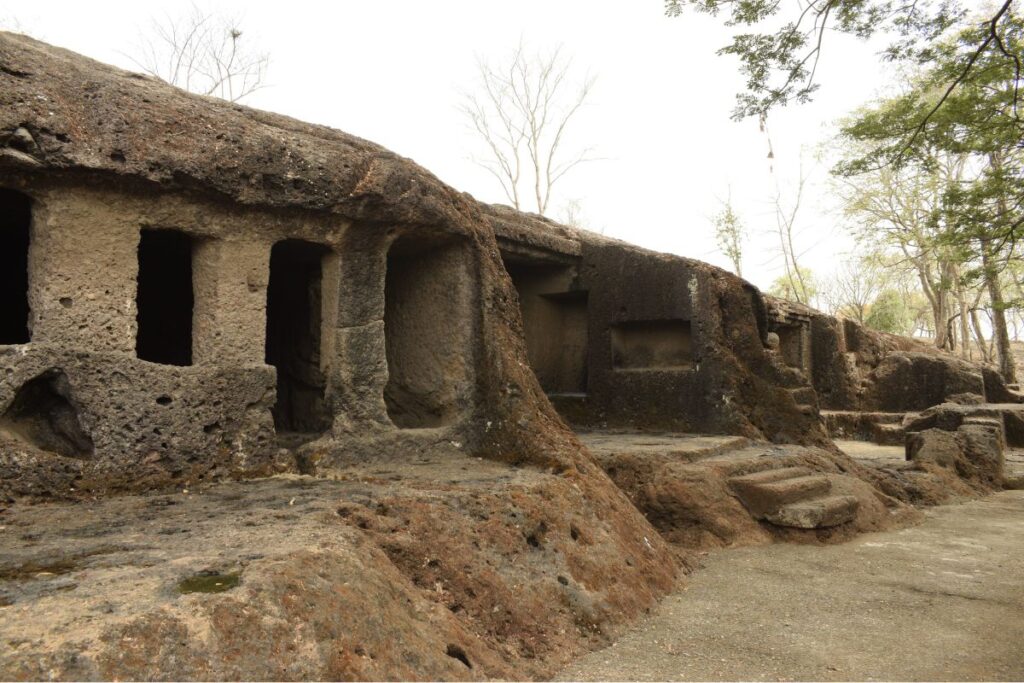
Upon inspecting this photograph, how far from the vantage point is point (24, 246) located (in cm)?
568

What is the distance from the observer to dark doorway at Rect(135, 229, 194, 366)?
6.19m

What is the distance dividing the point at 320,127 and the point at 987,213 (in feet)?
18.8

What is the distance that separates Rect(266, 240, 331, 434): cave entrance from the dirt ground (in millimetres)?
2792

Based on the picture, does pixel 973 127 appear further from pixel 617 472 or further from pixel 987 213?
pixel 617 472

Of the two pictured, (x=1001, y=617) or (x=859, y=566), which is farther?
(x=859, y=566)

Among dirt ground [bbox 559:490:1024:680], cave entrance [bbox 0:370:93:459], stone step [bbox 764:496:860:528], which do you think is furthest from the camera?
stone step [bbox 764:496:860:528]

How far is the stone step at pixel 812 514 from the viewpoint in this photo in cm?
584

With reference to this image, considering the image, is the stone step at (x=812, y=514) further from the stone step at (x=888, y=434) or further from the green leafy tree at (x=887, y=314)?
the green leafy tree at (x=887, y=314)

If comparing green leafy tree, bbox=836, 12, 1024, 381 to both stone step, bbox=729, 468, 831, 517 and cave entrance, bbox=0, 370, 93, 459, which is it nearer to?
stone step, bbox=729, 468, 831, 517

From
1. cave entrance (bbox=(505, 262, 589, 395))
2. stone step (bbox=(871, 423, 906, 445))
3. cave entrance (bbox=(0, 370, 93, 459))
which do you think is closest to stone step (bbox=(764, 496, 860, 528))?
cave entrance (bbox=(505, 262, 589, 395))

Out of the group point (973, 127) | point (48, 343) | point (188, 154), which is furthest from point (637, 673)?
point (973, 127)

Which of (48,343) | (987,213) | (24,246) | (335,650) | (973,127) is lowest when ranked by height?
(335,650)

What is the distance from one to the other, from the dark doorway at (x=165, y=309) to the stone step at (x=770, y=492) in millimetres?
4461

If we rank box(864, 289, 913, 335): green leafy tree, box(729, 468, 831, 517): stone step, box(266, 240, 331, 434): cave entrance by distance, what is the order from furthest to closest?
box(864, 289, 913, 335): green leafy tree → box(729, 468, 831, 517): stone step → box(266, 240, 331, 434): cave entrance
